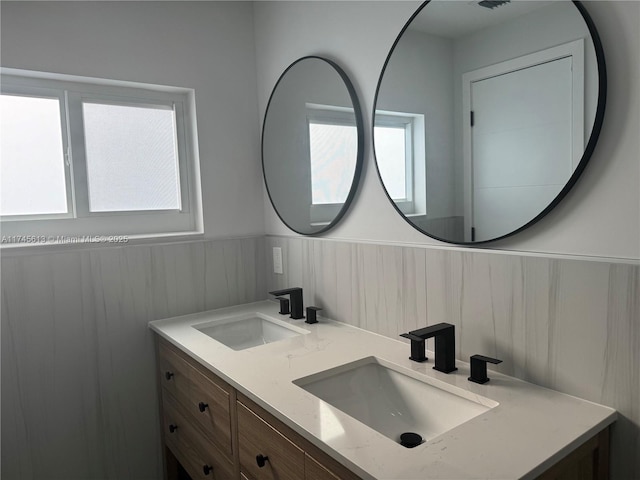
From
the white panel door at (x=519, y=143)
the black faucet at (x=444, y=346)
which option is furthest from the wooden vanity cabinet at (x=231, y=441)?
the white panel door at (x=519, y=143)

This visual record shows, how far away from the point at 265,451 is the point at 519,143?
3.63 feet

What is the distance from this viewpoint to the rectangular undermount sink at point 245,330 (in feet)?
6.73

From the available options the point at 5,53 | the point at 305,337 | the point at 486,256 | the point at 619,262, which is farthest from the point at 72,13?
the point at 619,262

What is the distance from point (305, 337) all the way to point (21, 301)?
115 centimetres

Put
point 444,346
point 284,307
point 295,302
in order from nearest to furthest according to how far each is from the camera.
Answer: point 444,346
point 295,302
point 284,307

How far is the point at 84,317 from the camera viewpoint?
6.46ft

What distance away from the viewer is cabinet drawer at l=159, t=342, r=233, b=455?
60.1 inches

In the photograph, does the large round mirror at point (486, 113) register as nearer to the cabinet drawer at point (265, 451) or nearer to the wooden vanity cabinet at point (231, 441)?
the wooden vanity cabinet at point (231, 441)

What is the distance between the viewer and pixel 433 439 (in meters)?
1.02

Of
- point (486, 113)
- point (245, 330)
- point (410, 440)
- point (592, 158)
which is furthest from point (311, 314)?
point (592, 158)

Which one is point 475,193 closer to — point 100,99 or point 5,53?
point 100,99

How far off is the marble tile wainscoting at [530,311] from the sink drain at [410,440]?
0.31 meters

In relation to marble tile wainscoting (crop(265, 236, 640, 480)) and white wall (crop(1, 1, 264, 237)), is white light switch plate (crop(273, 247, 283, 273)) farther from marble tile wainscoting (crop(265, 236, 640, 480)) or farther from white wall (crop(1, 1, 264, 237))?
marble tile wainscoting (crop(265, 236, 640, 480))

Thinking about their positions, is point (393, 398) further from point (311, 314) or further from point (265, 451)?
point (311, 314)
